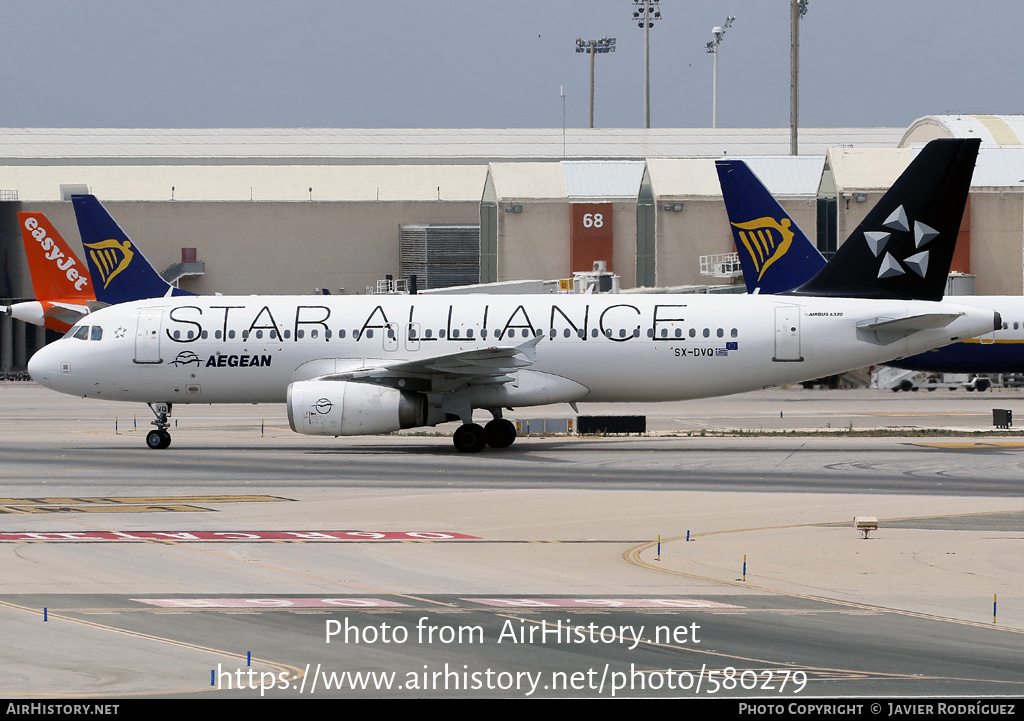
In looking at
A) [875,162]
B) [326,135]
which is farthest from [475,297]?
[326,135]

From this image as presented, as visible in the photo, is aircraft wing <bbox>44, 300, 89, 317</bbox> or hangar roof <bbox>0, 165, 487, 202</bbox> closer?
aircraft wing <bbox>44, 300, 89, 317</bbox>

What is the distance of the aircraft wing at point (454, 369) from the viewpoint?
37219 millimetres

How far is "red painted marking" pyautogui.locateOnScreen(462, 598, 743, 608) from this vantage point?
17.0m

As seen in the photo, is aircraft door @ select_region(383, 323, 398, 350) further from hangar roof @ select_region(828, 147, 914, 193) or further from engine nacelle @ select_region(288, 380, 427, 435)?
hangar roof @ select_region(828, 147, 914, 193)

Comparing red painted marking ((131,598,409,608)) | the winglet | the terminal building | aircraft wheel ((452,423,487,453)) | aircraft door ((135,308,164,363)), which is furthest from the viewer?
the terminal building

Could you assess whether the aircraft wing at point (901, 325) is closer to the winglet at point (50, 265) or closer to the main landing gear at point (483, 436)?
the main landing gear at point (483, 436)

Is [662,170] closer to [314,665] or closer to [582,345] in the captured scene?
[582,345]

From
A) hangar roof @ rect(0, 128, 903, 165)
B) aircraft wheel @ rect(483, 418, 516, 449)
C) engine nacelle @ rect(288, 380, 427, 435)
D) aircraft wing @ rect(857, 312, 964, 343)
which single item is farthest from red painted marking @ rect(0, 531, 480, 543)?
hangar roof @ rect(0, 128, 903, 165)

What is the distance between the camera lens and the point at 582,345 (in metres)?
39.7

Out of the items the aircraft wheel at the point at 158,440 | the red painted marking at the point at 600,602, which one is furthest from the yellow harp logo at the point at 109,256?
the red painted marking at the point at 600,602

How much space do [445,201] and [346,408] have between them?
71686 mm

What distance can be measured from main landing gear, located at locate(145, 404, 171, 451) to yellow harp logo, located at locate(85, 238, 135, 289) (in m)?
22.1

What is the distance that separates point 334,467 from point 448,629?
20701mm
